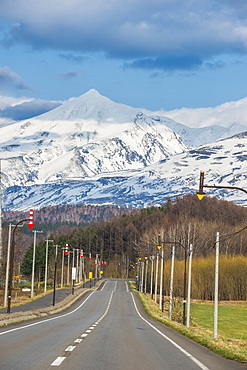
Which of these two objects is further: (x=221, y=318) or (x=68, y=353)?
(x=221, y=318)

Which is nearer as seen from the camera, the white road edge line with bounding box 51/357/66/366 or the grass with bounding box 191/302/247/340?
the white road edge line with bounding box 51/357/66/366

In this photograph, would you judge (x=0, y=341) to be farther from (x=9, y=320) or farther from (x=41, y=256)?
(x=41, y=256)

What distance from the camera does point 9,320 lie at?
115 feet

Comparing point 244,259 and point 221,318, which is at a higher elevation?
point 244,259

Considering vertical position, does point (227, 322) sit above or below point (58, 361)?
below

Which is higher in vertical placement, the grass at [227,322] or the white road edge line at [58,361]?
the white road edge line at [58,361]

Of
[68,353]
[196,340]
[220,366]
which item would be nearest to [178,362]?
[220,366]

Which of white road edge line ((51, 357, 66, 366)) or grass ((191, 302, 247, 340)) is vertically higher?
white road edge line ((51, 357, 66, 366))

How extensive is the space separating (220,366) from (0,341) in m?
8.09

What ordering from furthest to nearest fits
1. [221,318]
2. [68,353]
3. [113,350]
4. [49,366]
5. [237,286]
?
[237,286], [221,318], [113,350], [68,353], [49,366]

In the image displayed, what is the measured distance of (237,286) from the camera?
4560 inches

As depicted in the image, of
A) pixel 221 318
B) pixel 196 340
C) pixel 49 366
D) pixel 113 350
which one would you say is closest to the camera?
pixel 49 366

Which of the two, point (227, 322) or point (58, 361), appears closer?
point (58, 361)

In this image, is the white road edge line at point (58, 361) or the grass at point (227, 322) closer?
the white road edge line at point (58, 361)
